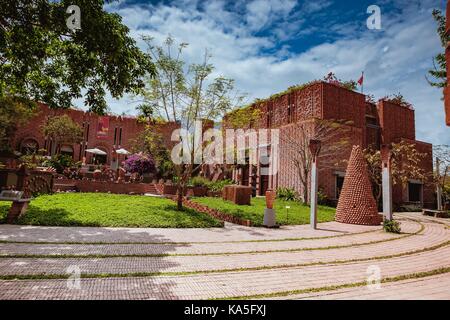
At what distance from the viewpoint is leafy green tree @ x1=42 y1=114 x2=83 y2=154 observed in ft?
85.0

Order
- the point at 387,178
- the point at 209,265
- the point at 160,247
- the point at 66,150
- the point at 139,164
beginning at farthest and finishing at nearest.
A: the point at 66,150 → the point at 139,164 → the point at 387,178 → the point at 160,247 → the point at 209,265

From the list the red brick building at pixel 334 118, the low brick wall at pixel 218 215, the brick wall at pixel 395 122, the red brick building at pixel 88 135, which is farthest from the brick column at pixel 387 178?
the red brick building at pixel 88 135

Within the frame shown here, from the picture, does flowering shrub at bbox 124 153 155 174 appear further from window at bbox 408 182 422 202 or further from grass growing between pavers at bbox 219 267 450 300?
window at bbox 408 182 422 202

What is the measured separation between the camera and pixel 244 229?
29.6 ft

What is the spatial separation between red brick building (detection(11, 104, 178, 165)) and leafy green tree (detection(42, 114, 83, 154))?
3.83ft

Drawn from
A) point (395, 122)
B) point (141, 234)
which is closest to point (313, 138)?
point (395, 122)

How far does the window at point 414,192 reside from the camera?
23.7 meters

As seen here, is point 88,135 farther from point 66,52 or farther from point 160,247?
point 160,247

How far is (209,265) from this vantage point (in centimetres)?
461

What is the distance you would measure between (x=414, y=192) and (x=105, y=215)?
84.5 feet

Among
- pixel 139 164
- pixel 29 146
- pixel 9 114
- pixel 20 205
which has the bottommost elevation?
pixel 20 205
